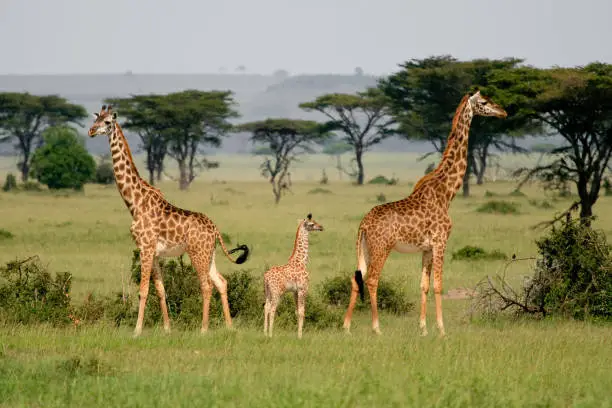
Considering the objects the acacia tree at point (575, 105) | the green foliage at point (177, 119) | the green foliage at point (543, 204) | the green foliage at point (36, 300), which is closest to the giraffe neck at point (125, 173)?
the green foliage at point (36, 300)

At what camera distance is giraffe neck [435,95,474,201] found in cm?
1167

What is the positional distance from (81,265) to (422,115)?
31975 mm

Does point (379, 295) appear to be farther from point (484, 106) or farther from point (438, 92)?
point (438, 92)

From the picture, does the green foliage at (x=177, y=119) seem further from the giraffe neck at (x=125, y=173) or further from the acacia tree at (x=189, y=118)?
the giraffe neck at (x=125, y=173)

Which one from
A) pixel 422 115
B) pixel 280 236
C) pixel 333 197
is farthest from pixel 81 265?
pixel 422 115

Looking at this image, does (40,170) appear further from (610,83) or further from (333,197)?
(610,83)

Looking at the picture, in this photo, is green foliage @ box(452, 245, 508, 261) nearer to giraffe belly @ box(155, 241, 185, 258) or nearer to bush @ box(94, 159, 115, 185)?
giraffe belly @ box(155, 241, 185, 258)

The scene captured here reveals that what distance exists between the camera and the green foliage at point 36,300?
12.2 m

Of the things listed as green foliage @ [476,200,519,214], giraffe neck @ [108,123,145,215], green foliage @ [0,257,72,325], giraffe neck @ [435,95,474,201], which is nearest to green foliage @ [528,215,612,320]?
giraffe neck @ [435,95,474,201]

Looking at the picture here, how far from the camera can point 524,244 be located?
80.2 ft

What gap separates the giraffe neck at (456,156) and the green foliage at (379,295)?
3480 millimetres

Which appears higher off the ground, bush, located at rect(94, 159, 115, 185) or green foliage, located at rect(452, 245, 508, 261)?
green foliage, located at rect(452, 245, 508, 261)

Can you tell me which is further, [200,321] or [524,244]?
[524,244]

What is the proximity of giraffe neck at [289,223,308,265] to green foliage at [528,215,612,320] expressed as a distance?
3.47m
